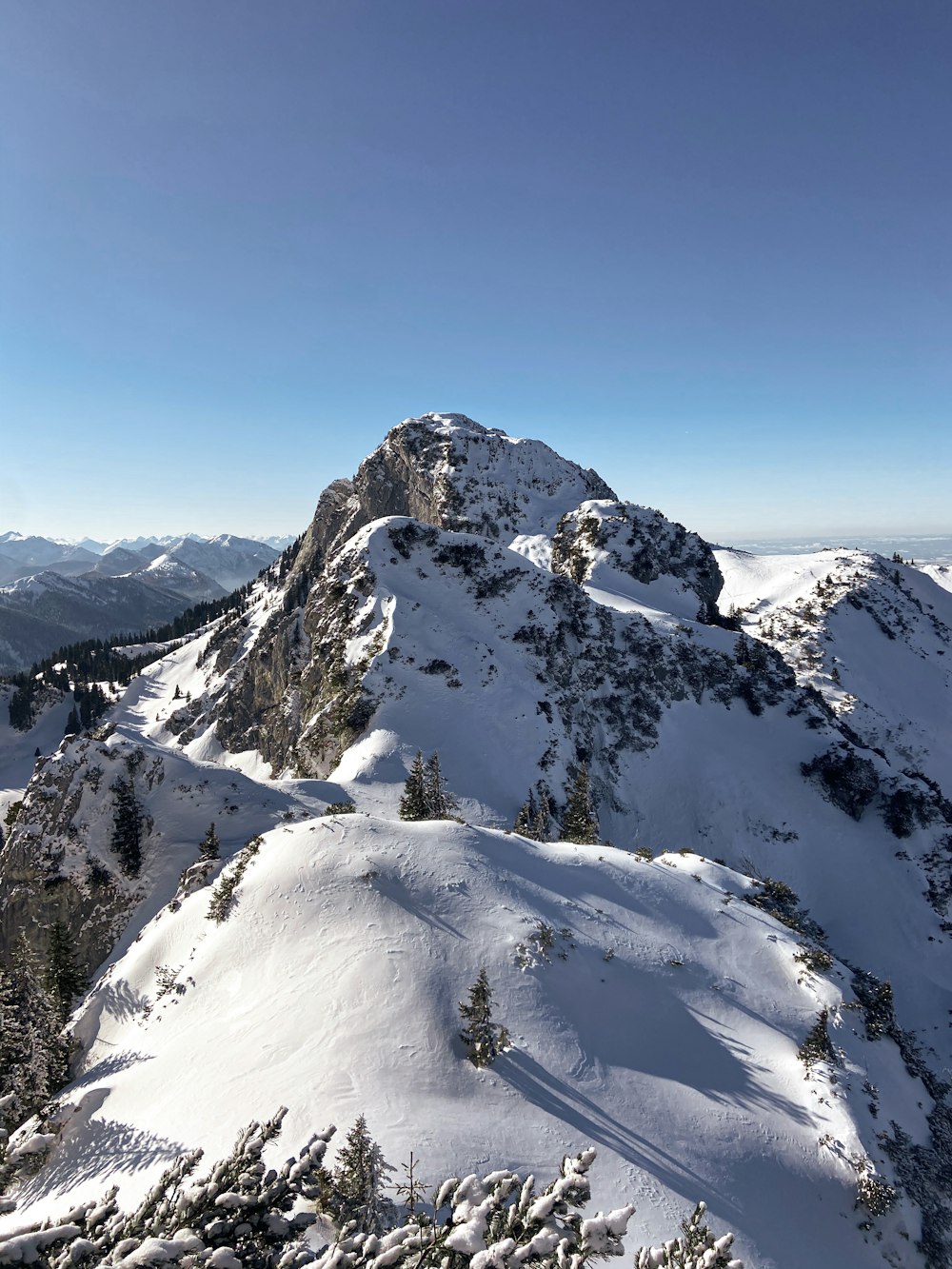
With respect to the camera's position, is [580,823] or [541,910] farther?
[580,823]

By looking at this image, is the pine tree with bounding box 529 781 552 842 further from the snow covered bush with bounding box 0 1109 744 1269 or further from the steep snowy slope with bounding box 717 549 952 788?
the steep snowy slope with bounding box 717 549 952 788

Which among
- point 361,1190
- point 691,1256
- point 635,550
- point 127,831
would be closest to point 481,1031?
point 361,1190

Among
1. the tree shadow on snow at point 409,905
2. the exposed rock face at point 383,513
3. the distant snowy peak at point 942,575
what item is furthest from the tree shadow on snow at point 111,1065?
the distant snowy peak at point 942,575

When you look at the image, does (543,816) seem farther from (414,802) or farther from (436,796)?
(414,802)

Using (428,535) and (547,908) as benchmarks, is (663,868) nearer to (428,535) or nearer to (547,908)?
(547,908)

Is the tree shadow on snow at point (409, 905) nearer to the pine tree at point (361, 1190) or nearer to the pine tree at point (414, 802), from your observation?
the pine tree at point (361, 1190)
